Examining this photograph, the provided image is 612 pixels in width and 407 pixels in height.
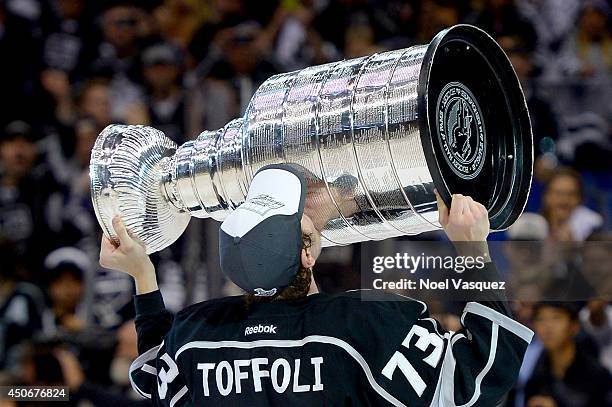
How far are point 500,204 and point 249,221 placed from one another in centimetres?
57

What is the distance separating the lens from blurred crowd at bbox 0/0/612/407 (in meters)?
3.31

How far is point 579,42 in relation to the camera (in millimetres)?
4953

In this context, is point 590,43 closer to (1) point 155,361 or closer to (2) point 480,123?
(2) point 480,123

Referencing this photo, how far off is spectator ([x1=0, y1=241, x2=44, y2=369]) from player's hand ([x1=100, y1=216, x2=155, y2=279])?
1211 mm

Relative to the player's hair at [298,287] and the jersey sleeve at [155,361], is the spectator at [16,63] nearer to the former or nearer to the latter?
the jersey sleeve at [155,361]

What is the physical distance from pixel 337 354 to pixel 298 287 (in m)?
0.18

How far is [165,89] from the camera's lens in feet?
14.5

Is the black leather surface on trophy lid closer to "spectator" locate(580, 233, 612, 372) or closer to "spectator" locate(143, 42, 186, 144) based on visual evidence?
"spectator" locate(580, 233, 612, 372)

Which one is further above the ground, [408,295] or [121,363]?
[408,295]

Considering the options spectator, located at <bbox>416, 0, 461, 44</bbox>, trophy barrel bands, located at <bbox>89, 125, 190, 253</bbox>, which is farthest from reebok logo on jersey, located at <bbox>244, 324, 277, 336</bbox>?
spectator, located at <bbox>416, 0, 461, 44</bbox>

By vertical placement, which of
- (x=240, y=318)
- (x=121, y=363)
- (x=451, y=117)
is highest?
(x=451, y=117)

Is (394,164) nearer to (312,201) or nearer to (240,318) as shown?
(312,201)

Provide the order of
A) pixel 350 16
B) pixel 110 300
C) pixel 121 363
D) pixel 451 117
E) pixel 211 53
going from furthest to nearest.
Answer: pixel 350 16 < pixel 211 53 < pixel 110 300 < pixel 121 363 < pixel 451 117

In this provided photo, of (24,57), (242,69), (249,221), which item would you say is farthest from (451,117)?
(24,57)
